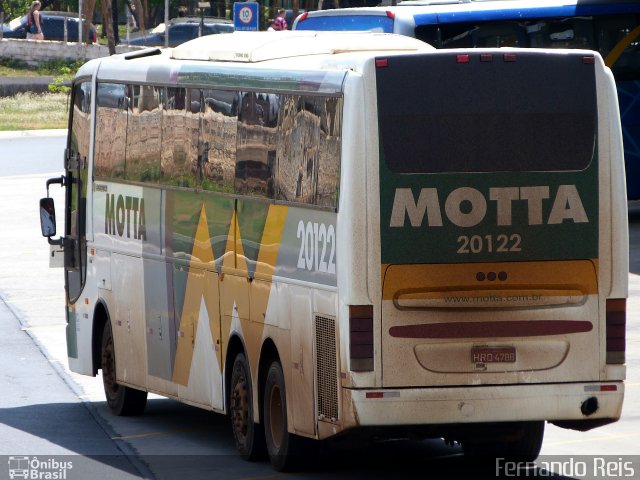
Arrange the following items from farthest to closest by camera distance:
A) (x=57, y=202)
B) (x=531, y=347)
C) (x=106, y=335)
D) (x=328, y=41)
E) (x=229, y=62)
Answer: (x=57, y=202)
(x=106, y=335)
(x=229, y=62)
(x=328, y=41)
(x=531, y=347)

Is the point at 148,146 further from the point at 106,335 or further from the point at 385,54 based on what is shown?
the point at 385,54

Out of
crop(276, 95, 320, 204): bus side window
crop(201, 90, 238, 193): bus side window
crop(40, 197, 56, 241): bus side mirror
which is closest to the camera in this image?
crop(276, 95, 320, 204): bus side window

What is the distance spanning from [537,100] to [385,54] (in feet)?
3.11

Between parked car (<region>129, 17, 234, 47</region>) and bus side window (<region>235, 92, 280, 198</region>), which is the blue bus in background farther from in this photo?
parked car (<region>129, 17, 234, 47</region>)

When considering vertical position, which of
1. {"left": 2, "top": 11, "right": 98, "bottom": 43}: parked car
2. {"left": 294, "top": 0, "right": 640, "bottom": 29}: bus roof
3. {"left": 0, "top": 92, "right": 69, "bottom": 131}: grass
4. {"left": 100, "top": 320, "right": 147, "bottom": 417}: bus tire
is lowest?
{"left": 0, "top": 92, "right": 69, "bottom": 131}: grass

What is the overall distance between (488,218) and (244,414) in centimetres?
261

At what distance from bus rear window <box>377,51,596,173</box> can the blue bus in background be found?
56.1 ft

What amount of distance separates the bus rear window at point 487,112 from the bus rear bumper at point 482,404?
4.23ft

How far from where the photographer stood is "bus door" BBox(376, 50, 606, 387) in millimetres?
10156

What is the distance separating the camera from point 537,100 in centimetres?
1041

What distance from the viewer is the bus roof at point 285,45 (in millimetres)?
11234

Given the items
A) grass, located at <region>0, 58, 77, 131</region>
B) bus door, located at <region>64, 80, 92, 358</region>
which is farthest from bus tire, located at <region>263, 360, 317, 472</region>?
grass, located at <region>0, 58, 77, 131</region>

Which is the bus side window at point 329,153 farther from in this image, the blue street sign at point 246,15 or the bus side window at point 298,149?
the blue street sign at point 246,15

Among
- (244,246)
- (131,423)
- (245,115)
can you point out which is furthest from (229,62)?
(131,423)
